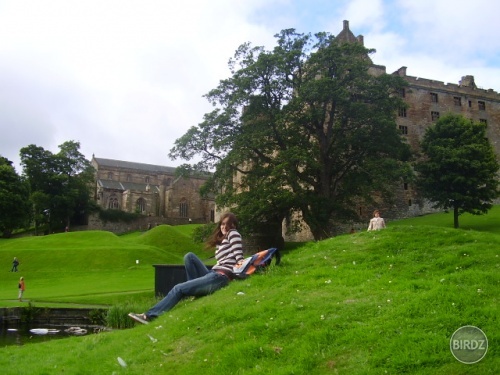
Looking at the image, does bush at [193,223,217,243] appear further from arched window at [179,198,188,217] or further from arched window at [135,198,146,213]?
arched window at [179,198,188,217]

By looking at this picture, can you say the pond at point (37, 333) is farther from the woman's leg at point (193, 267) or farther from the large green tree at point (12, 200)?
the large green tree at point (12, 200)

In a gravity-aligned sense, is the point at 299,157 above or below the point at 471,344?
above

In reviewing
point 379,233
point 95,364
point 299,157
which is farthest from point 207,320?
point 299,157

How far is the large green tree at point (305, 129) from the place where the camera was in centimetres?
3672

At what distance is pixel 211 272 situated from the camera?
1166 centimetres

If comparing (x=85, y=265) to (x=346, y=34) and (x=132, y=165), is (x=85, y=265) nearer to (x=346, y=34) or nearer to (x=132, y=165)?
(x=346, y=34)

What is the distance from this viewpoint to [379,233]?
1374cm

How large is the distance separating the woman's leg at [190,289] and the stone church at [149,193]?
83488 mm

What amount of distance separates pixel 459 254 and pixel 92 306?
19054 mm

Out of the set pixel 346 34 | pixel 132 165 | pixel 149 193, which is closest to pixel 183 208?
pixel 149 193

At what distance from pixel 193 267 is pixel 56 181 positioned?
7565 centimetres

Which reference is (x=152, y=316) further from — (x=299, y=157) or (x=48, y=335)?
(x=299, y=157)

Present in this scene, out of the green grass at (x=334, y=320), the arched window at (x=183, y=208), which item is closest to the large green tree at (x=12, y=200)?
the arched window at (x=183, y=208)

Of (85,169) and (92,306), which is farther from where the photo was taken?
(85,169)
